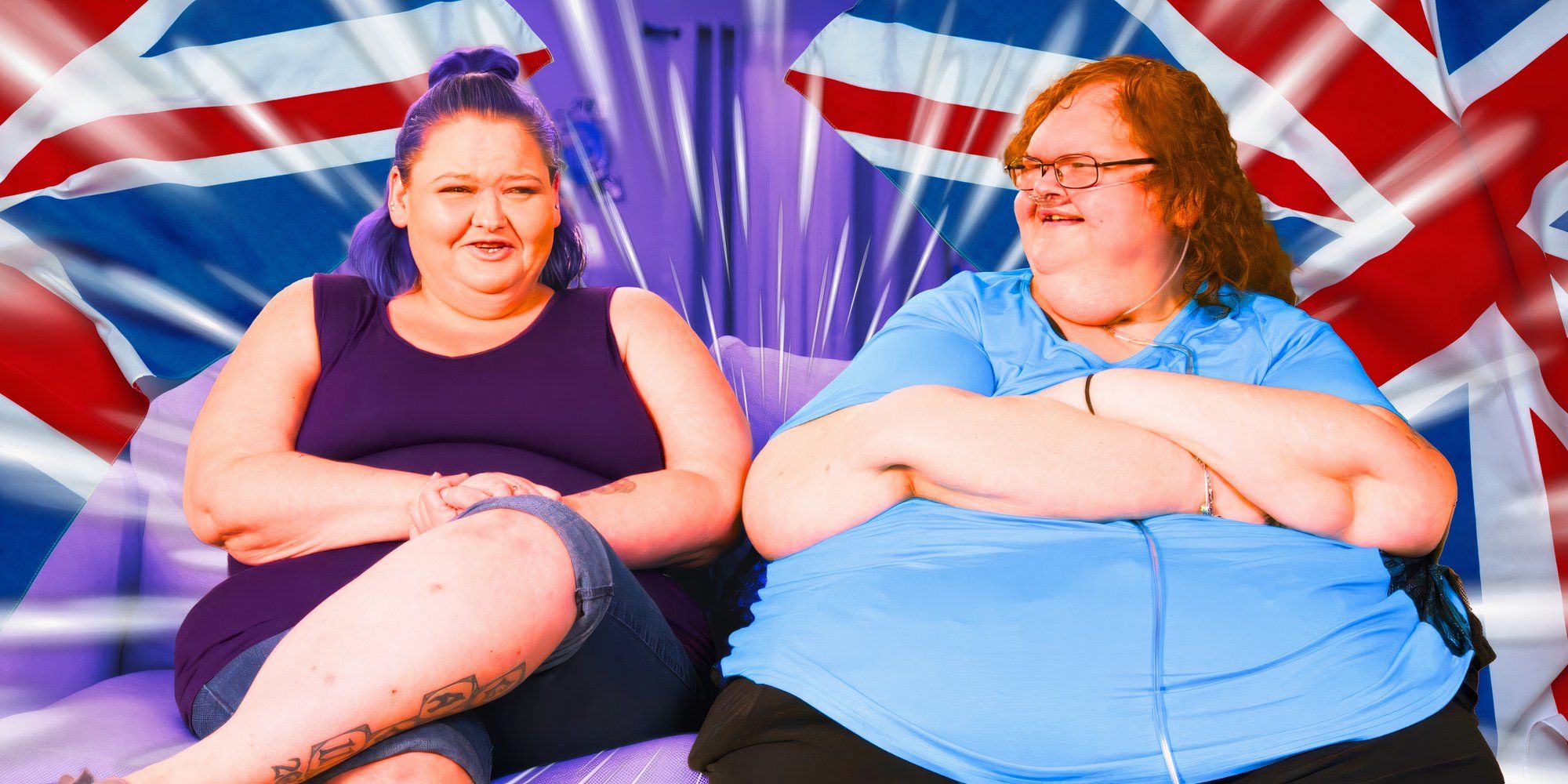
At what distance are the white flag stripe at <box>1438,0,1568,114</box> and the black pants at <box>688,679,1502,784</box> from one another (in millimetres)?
1331

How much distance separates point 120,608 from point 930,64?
5.55 ft

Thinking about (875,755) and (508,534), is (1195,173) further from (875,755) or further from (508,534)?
(508,534)

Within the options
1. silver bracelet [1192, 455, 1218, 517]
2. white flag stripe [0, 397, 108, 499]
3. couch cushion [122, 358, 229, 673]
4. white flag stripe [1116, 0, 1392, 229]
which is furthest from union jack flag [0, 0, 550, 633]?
silver bracelet [1192, 455, 1218, 517]

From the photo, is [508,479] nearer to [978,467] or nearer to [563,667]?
[563,667]

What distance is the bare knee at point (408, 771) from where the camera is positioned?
1003 mm

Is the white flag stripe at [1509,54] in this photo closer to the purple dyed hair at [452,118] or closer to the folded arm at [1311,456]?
the folded arm at [1311,456]

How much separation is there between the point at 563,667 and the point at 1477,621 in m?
0.99

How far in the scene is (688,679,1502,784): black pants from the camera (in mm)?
1064

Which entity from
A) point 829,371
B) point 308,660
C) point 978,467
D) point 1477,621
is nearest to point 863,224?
point 829,371

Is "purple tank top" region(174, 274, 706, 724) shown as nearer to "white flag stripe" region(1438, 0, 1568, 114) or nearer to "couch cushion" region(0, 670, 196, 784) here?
"couch cushion" region(0, 670, 196, 784)

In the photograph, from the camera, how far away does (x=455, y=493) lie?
126cm

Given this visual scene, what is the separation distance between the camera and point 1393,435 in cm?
121

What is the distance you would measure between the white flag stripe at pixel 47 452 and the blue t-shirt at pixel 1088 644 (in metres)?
1.22

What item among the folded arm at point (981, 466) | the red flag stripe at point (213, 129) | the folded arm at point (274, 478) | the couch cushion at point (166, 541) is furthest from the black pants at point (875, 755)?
the red flag stripe at point (213, 129)
